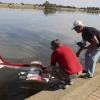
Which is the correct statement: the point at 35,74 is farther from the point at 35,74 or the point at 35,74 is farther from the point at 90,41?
the point at 90,41

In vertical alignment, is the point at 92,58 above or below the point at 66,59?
below

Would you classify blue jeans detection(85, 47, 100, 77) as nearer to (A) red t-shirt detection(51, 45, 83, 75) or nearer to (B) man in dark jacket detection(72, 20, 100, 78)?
(B) man in dark jacket detection(72, 20, 100, 78)

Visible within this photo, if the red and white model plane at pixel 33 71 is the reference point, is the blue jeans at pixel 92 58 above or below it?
above

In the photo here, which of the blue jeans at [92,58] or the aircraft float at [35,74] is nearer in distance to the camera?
the aircraft float at [35,74]

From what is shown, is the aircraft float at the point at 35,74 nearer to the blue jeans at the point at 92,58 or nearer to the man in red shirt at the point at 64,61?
the man in red shirt at the point at 64,61

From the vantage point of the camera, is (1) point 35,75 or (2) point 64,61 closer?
(2) point 64,61

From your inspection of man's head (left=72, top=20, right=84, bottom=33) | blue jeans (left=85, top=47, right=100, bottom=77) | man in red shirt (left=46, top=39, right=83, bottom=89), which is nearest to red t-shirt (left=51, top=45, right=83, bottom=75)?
man in red shirt (left=46, top=39, right=83, bottom=89)

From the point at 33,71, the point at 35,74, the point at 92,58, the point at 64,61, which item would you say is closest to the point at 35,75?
the point at 35,74

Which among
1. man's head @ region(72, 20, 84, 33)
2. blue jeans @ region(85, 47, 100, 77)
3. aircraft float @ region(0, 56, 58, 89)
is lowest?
aircraft float @ region(0, 56, 58, 89)

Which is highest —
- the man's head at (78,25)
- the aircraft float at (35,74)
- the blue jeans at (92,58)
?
the man's head at (78,25)

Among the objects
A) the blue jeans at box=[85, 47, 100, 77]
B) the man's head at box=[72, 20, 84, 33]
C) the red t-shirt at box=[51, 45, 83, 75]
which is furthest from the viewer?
the blue jeans at box=[85, 47, 100, 77]

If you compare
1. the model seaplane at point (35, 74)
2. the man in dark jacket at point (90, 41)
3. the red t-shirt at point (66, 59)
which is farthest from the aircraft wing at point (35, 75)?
the man in dark jacket at point (90, 41)

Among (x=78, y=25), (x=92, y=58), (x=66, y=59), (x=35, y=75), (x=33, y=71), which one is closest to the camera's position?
(x=66, y=59)

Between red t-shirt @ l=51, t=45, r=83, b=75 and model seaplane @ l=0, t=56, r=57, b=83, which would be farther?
model seaplane @ l=0, t=56, r=57, b=83
